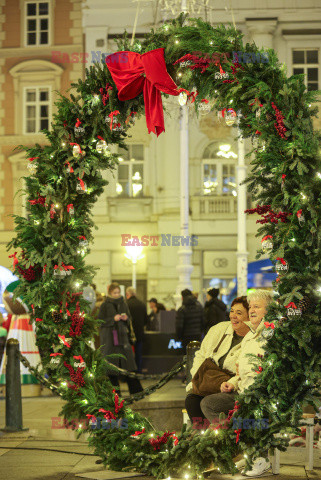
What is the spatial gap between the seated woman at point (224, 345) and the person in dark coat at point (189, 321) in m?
6.97

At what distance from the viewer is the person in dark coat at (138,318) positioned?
15.3 meters

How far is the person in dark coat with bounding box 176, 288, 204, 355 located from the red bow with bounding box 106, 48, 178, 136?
24.7 ft

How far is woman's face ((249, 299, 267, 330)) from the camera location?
7.42m

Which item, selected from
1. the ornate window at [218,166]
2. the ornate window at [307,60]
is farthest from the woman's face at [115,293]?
the ornate window at [307,60]

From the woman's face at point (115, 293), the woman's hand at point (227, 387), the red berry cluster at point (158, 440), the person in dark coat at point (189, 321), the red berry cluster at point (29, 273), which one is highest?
the red berry cluster at point (29, 273)

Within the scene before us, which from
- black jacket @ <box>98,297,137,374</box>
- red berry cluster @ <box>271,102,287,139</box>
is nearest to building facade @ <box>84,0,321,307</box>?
black jacket @ <box>98,297,137,374</box>

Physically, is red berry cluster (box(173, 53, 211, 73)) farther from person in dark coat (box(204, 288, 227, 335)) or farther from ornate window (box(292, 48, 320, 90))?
ornate window (box(292, 48, 320, 90))

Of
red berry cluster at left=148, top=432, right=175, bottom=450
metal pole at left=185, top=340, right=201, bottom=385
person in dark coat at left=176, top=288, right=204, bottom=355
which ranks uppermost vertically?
person in dark coat at left=176, top=288, right=204, bottom=355

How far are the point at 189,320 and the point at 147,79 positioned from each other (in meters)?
7.91

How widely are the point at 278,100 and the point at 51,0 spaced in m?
23.0

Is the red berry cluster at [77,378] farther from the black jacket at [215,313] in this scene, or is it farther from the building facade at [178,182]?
the building facade at [178,182]

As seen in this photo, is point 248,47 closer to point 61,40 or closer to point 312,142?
point 312,142

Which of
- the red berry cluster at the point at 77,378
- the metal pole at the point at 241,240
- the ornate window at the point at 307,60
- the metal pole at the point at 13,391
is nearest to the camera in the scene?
the red berry cluster at the point at 77,378

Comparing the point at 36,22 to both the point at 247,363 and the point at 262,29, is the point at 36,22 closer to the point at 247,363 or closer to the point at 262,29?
the point at 262,29
